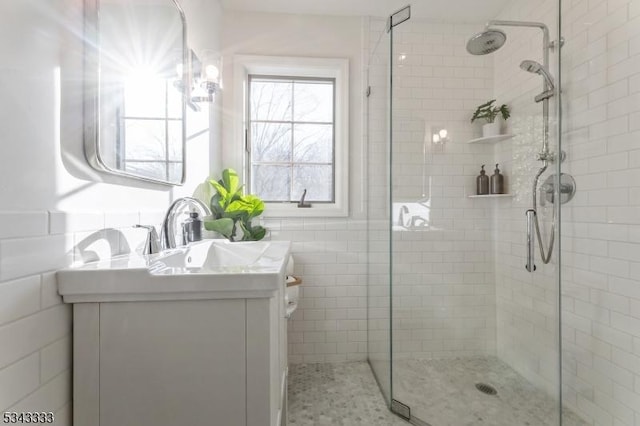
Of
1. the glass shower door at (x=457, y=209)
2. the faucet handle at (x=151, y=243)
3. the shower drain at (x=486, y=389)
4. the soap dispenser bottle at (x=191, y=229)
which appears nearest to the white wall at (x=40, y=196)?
the faucet handle at (x=151, y=243)

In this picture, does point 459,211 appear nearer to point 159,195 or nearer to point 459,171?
point 459,171

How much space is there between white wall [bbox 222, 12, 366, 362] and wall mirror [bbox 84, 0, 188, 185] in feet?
2.52

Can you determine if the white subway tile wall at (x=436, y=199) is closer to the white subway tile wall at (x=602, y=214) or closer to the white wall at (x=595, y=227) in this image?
the white wall at (x=595, y=227)

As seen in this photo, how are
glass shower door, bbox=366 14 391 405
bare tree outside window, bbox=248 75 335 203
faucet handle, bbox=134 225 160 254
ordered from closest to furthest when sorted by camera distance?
faucet handle, bbox=134 225 160 254 → glass shower door, bbox=366 14 391 405 → bare tree outside window, bbox=248 75 335 203

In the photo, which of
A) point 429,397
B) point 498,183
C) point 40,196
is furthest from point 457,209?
point 40,196

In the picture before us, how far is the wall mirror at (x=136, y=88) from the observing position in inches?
31.9

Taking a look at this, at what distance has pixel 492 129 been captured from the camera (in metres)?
1.94

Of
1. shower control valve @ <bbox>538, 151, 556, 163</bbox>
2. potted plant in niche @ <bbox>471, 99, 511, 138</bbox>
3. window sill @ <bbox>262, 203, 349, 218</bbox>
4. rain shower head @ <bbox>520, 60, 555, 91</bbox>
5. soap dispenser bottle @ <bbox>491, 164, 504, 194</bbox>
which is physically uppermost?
rain shower head @ <bbox>520, 60, 555, 91</bbox>

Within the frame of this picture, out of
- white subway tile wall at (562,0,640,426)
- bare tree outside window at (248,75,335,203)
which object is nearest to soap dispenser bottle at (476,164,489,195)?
white subway tile wall at (562,0,640,426)

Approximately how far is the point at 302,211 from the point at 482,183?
1.26 m

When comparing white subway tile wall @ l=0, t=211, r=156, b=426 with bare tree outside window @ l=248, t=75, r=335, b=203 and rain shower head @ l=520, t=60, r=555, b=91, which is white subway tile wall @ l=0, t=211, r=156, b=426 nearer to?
bare tree outside window @ l=248, t=75, r=335, b=203

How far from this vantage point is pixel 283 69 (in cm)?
216

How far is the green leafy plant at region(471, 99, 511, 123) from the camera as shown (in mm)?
1939

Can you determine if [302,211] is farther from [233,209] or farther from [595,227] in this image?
[595,227]
